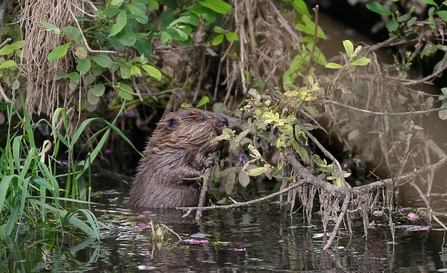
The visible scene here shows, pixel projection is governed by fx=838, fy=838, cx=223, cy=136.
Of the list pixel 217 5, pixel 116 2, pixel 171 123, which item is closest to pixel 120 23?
pixel 116 2

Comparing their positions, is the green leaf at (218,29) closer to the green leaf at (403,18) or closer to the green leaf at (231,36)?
the green leaf at (231,36)

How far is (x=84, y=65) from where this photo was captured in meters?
5.29

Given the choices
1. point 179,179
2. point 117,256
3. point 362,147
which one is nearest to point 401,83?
point 362,147

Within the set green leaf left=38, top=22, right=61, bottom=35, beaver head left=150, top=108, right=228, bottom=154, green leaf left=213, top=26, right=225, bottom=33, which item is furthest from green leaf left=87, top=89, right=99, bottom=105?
green leaf left=213, top=26, right=225, bottom=33

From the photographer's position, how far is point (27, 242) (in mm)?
4293

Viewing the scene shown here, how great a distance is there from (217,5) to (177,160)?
1.10 metres

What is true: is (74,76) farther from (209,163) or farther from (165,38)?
(209,163)

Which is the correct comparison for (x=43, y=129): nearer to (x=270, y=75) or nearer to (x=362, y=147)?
(x=270, y=75)

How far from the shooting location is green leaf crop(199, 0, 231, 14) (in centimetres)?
568

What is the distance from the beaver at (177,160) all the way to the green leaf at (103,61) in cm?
72

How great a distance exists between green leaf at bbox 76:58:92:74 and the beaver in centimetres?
80

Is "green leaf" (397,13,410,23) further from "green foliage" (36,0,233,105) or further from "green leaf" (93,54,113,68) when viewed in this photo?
→ "green leaf" (93,54,113,68)

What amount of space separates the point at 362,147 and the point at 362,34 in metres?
3.39

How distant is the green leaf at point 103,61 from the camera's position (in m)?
5.29
